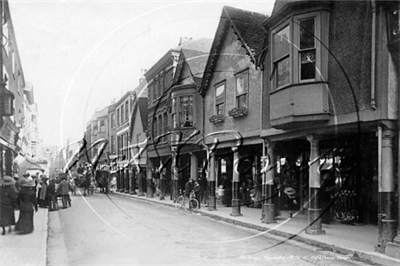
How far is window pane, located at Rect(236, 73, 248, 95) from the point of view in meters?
16.0

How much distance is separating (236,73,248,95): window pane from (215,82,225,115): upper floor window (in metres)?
1.36

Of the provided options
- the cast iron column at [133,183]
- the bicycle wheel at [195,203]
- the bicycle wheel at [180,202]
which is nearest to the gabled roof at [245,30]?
the bicycle wheel at [195,203]

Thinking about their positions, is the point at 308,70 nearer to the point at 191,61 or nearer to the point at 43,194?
the point at 191,61

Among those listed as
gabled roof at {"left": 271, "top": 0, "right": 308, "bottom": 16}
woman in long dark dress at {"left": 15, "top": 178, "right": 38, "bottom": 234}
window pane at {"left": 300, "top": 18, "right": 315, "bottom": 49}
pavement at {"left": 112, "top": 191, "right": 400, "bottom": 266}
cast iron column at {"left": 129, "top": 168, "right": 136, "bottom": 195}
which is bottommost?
cast iron column at {"left": 129, "top": 168, "right": 136, "bottom": 195}

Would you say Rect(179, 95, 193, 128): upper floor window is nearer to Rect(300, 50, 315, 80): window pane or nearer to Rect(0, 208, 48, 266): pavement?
Rect(300, 50, 315, 80): window pane

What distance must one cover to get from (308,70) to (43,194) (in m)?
14.8

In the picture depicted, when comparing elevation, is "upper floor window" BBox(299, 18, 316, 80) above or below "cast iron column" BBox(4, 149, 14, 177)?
above

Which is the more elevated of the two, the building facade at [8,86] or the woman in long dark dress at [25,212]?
the building facade at [8,86]

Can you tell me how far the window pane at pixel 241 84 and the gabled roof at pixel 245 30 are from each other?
111 centimetres

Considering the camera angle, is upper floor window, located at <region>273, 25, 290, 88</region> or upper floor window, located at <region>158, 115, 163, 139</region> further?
upper floor window, located at <region>158, 115, 163, 139</region>

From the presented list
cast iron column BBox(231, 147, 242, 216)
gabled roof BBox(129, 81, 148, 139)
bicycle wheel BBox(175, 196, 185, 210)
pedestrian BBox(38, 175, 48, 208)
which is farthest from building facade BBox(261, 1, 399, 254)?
gabled roof BBox(129, 81, 148, 139)

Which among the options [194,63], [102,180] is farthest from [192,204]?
[102,180]

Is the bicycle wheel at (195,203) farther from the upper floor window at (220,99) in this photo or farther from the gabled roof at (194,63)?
the gabled roof at (194,63)

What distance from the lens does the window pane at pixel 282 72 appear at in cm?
1157
